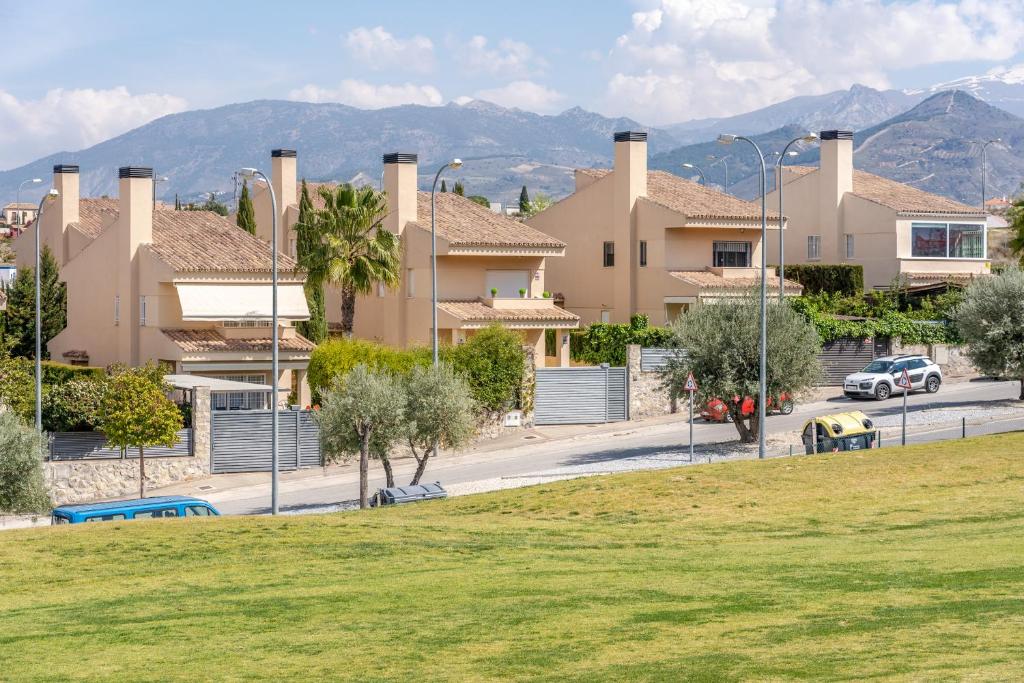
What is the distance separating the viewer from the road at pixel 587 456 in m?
42.4

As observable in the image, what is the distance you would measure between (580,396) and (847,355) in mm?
13510

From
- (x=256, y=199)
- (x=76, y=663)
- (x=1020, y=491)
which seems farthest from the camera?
(x=256, y=199)

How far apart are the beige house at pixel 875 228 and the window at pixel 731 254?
9835mm

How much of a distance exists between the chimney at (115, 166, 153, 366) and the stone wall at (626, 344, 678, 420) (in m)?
19.7

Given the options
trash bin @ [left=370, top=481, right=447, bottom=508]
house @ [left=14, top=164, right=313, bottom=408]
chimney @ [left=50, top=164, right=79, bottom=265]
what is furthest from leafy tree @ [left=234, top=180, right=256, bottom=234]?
trash bin @ [left=370, top=481, right=447, bottom=508]

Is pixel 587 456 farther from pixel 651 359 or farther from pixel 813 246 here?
pixel 813 246

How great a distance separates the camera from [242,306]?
5378 cm

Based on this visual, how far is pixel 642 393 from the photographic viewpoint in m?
55.1

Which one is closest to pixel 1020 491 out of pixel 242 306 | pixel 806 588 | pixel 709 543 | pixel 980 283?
pixel 709 543

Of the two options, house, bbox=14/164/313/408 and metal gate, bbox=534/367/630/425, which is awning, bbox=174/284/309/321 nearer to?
house, bbox=14/164/313/408

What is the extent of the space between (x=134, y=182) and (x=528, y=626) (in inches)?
1643

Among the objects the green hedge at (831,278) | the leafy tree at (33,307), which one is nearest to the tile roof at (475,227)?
the green hedge at (831,278)

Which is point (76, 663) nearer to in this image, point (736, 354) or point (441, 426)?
point (441, 426)

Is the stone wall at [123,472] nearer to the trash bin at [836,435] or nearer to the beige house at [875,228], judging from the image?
the trash bin at [836,435]
